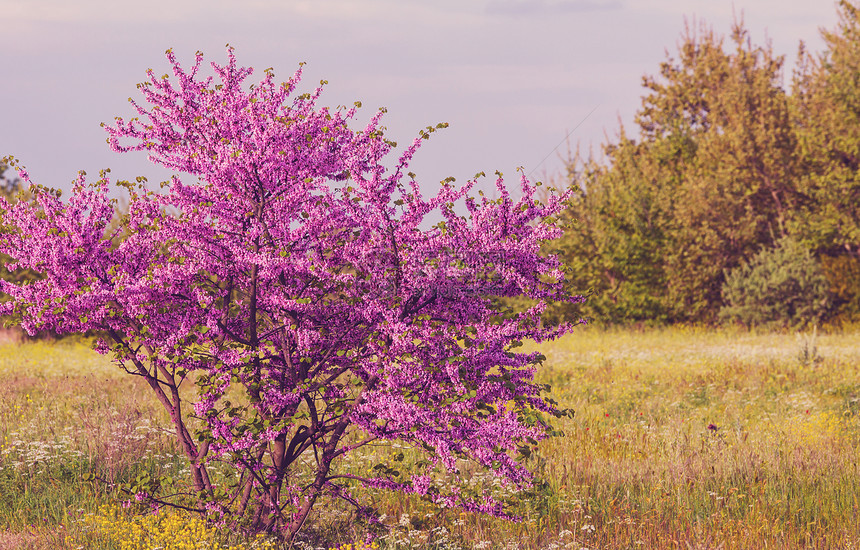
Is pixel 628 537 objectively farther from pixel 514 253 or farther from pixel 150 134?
pixel 150 134

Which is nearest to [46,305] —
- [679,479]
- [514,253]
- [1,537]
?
[1,537]

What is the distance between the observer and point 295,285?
224 inches

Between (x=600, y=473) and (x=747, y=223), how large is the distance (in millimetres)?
26482

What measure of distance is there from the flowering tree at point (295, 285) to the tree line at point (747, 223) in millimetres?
24096

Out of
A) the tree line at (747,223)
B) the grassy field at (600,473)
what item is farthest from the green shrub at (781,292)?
the grassy field at (600,473)

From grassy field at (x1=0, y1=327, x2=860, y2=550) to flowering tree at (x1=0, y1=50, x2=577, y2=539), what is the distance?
802 millimetres

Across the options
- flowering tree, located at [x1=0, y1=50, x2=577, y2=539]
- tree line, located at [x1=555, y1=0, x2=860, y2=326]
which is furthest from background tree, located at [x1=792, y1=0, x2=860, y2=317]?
flowering tree, located at [x1=0, y1=50, x2=577, y2=539]

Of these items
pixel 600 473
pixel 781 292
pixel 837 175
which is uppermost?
pixel 837 175

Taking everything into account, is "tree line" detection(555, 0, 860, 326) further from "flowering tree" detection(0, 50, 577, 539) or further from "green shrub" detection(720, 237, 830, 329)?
"flowering tree" detection(0, 50, 577, 539)

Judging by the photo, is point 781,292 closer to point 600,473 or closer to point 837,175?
point 837,175

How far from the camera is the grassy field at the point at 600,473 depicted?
6.20 m

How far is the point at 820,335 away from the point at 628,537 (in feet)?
73.3

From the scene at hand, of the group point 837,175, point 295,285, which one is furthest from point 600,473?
point 837,175

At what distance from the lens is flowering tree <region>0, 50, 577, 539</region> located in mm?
5312
